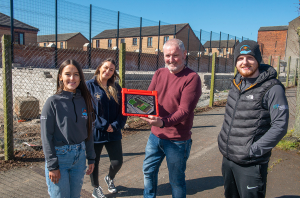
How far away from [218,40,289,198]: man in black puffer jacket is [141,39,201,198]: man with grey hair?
0.39 metres

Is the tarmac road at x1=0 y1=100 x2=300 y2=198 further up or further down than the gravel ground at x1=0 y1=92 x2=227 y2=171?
further down

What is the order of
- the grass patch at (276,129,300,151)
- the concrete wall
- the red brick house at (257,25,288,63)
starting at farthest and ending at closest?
the red brick house at (257,25,288,63) → the concrete wall → the grass patch at (276,129,300,151)

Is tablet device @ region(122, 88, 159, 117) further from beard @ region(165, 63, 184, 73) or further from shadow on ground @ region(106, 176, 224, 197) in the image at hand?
shadow on ground @ region(106, 176, 224, 197)

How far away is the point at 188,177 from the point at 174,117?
1.73 m

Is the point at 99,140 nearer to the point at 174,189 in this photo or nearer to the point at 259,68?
the point at 174,189

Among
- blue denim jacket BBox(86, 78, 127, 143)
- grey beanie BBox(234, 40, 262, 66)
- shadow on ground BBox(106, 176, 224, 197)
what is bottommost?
shadow on ground BBox(106, 176, 224, 197)

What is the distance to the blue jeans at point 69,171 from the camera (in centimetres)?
196

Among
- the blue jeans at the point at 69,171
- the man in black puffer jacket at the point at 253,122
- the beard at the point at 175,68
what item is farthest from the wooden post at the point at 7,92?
the man in black puffer jacket at the point at 253,122

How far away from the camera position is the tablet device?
83.0 inches

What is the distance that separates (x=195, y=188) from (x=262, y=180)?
1361 millimetres

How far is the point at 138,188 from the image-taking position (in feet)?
10.3

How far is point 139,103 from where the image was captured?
7.04ft

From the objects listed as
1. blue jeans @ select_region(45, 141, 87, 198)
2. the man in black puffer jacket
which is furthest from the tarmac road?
the man in black puffer jacket

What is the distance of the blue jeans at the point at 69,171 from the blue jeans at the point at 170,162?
2.30 ft
